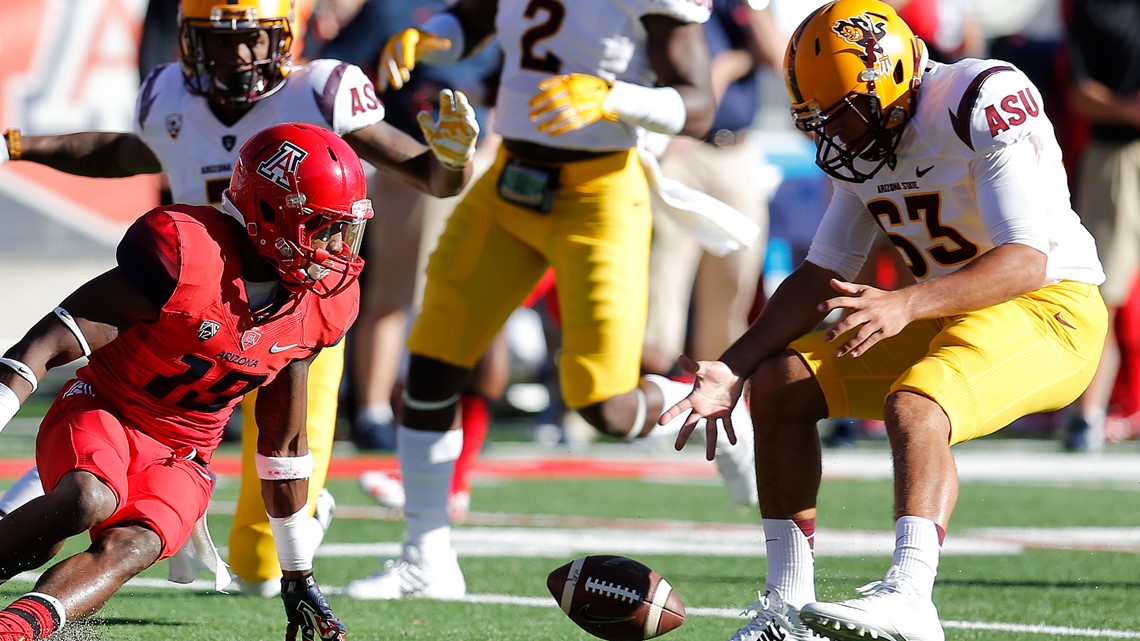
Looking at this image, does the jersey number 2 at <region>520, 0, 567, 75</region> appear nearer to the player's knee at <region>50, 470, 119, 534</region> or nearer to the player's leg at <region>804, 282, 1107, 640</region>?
the player's leg at <region>804, 282, 1107, 640</region>

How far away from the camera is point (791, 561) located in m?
3.73

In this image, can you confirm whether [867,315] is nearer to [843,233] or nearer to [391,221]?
A: [843,233]

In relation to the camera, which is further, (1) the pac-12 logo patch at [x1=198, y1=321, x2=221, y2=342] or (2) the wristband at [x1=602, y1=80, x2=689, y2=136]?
(2) the wristband at [x1=602, y1=80, x2=689, y2=136]

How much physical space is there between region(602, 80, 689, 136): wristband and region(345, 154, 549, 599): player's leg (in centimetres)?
41

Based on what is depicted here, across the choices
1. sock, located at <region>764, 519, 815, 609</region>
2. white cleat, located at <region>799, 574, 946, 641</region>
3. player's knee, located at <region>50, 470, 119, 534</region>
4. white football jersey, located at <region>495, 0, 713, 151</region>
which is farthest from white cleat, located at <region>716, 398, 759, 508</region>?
player's knee, located at <region>50, 470, 119, 534</region>

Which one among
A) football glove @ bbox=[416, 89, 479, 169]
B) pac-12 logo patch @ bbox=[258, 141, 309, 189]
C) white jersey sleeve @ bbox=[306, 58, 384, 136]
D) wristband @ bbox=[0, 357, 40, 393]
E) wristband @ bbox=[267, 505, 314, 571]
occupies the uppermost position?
pac-12 logo patch @ bbox=[258, 141, 309, 189]

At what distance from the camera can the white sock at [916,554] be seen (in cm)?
320

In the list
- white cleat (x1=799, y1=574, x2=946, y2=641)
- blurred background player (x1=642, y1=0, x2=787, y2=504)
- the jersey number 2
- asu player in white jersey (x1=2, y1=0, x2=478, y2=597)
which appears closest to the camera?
white cleat (x1=799, y1=574, x2=946, y2=641)

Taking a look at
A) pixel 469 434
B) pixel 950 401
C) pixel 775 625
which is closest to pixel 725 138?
pixel 469 434

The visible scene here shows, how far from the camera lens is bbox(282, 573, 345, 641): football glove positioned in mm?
3506

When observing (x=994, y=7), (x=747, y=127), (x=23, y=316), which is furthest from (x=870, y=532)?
(x=994, y=7)

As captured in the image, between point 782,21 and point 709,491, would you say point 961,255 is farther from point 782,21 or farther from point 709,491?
point 782,21

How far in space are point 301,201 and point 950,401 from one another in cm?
142

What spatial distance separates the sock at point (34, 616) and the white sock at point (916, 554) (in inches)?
64.2
